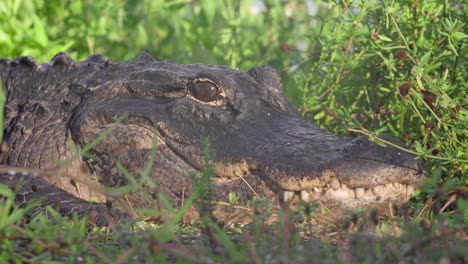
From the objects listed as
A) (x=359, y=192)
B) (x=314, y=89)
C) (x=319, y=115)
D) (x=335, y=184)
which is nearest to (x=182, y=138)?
(x=335, y=184)

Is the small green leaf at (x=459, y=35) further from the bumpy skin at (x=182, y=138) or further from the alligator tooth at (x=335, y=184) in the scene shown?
the alligator tooth at (x=335, y=184)

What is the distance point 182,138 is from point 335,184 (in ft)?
3.14

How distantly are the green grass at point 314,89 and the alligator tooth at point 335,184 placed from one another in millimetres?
208

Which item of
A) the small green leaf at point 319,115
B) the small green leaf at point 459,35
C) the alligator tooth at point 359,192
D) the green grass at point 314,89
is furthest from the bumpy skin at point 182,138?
the small green leaf at point 459,35

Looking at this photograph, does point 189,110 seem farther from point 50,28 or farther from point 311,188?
point 50,28

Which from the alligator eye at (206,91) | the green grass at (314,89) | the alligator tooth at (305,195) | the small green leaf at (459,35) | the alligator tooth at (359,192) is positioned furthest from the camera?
the alligator eye at (206,91)

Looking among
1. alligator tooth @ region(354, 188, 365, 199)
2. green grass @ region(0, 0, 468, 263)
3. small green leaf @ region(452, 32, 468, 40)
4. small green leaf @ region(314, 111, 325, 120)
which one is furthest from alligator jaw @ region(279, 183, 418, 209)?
small green leaf @ region(314, 111, 325, 120)

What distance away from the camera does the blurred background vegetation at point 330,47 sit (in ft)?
12.6

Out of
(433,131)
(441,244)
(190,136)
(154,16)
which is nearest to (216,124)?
(190,136)

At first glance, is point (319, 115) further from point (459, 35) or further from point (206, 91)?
point (459, 35)

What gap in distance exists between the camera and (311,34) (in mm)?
5160

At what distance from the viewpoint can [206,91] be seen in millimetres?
4148

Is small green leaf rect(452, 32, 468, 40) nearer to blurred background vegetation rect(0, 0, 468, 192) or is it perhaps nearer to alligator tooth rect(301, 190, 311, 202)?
blurred background vegetation rect(0, 0, 468, 192)

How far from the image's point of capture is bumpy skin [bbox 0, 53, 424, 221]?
11.3ft
